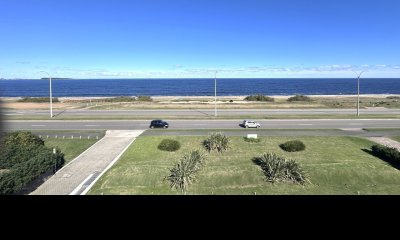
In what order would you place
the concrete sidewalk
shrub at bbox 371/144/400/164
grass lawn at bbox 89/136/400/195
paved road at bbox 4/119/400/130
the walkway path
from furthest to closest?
paved road at bbox 4/119/400/130 → the walkway path → shrub at bbox 371/144/400/164 → grass lawn at bbox 89/136/400/195 → the concrete sidewalk

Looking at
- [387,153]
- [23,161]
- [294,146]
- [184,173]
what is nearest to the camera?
[184,173]

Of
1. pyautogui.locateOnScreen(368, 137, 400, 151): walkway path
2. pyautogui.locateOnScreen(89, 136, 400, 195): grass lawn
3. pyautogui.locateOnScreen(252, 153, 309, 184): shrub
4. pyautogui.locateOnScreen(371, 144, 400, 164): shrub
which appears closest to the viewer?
pyautogui.locateOnScreen(89, 136, 400, 195): grass lawn

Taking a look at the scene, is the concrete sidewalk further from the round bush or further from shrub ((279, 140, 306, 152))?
shrub ((279, 140, 306, 152))

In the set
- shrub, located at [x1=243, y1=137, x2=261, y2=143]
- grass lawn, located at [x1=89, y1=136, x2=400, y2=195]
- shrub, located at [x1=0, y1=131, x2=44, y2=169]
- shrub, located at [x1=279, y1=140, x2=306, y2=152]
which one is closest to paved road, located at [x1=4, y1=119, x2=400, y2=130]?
shrub, located at [x1=243, y1=137, x2=261, y2=143]

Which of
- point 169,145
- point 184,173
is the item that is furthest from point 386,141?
point 184,173

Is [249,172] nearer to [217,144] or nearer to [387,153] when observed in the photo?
[217,144]

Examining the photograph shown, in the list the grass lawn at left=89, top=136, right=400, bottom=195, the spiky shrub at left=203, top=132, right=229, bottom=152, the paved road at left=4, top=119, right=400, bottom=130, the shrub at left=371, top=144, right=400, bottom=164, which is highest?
the paved road at left=4, top=119, right=400, bottom=130
